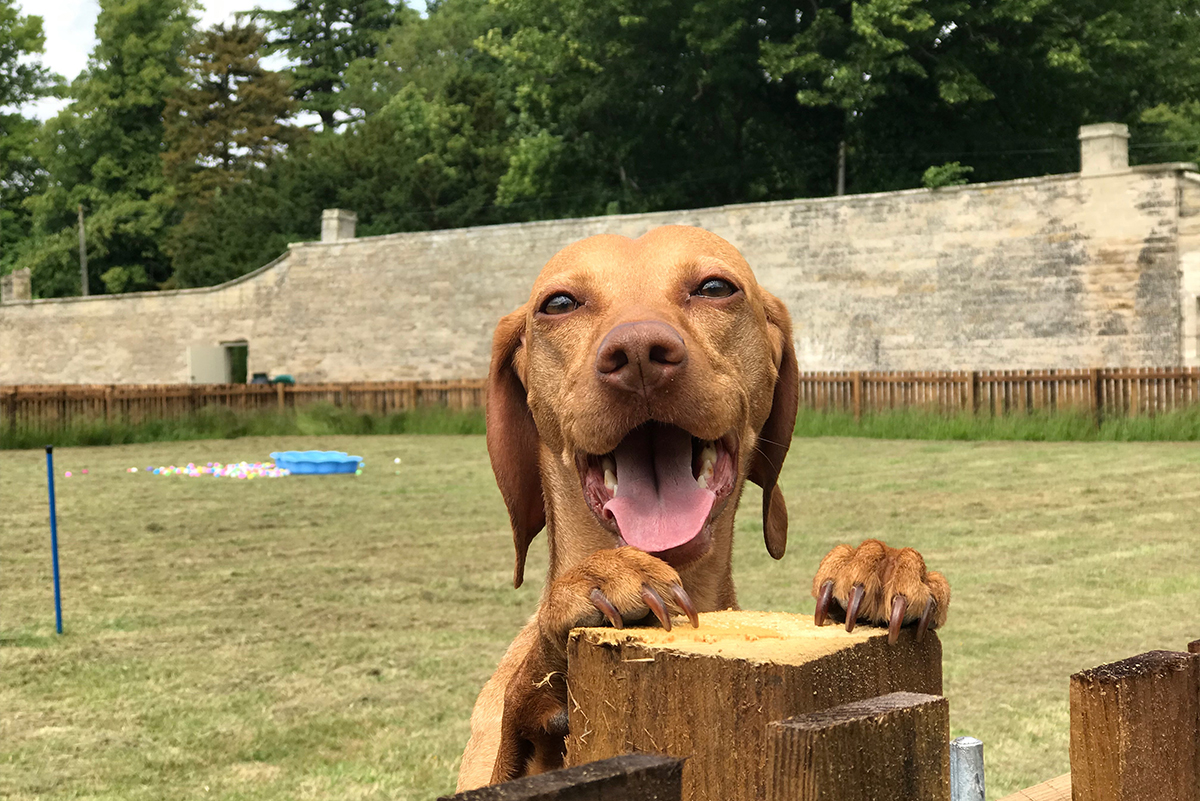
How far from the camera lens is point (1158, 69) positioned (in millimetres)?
34375

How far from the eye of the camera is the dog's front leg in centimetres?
137

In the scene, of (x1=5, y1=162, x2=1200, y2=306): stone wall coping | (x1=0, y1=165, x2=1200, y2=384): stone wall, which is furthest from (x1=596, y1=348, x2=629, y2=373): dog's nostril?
(x1=0, y1=165, x2=1200, y2=384): stone wall

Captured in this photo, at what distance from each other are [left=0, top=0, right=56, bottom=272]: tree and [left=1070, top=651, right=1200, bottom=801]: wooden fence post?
209ft

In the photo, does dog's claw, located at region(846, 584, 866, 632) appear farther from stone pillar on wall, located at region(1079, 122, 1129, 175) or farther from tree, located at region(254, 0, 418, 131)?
tree, located at region(254, 0, 418, 131)

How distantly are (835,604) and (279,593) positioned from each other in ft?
21.4

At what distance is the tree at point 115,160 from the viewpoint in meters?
53.8

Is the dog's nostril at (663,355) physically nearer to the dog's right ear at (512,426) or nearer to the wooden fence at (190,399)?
the dog's right ear at (512,426)

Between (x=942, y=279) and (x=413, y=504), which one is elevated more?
(x=942, y=279)

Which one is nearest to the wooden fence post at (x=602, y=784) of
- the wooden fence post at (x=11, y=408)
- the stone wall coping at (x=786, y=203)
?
the stone wall coping at (x=786, y=203)

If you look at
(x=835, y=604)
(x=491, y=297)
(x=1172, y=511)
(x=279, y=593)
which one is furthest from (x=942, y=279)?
(x=835, y=604)

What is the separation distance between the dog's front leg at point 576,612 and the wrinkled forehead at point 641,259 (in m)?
0.70

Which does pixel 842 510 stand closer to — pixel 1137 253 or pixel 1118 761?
pixel 1118 761

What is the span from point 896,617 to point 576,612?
14.8 inches

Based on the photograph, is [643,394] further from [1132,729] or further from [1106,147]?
[1106,147]
